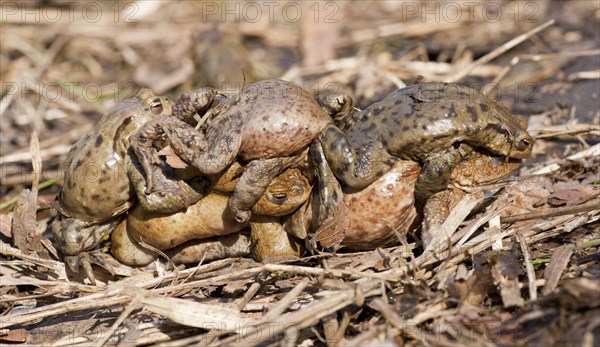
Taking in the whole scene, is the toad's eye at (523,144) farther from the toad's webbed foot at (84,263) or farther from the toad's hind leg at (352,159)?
the toad's webbed foot at (84,263)

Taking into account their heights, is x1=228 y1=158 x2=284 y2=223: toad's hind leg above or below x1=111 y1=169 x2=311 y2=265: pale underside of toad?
above

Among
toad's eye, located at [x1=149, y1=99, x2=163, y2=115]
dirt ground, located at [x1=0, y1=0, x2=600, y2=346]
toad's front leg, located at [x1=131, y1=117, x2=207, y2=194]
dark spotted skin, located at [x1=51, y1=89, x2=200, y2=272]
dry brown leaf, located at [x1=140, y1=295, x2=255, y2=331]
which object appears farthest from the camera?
toad's eye, located at [x1=149, y1=99, x2=163, y2=115]

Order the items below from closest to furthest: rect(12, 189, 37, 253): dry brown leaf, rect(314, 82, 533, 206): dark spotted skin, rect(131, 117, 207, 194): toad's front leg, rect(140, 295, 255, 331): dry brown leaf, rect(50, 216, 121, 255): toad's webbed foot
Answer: rect(140, 295, 255, 331): dry brown leaf < rect(314, 82, 533, 206): dark spotted skin < rect(131, 117, 207, 194): toad's front leg < rect(50, 216, 121, 255): toad's webbed foot < rect(12, 189, 37, 253): dry brown leaf

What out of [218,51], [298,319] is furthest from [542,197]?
[218,51]

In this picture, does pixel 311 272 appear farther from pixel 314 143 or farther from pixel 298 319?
pixel 314 143

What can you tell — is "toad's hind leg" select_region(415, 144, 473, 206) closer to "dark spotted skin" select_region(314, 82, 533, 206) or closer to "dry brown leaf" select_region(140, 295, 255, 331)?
"dark spotted skin" select_region(314, 82, 533, 206)

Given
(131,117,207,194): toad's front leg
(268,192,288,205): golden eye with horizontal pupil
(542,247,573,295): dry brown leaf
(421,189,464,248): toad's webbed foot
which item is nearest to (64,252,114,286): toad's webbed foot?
(131,117,207,194): toad's front leg
